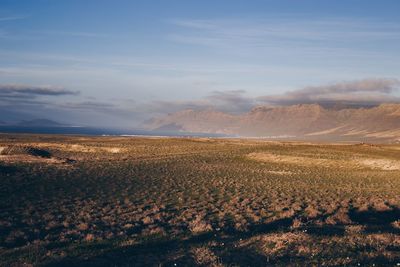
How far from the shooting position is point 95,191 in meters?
31.7

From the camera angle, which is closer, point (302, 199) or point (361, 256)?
point (361, 256)

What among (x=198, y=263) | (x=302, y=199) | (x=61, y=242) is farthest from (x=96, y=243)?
(x=302, y=199)

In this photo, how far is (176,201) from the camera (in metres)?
28.5

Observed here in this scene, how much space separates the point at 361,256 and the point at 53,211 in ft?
55.0

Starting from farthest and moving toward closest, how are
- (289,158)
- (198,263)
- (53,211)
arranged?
(289,158)
(53,211)
(198,263)

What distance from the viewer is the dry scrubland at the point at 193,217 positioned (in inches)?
609

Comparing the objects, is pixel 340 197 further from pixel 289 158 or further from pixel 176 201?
pixel 289 158

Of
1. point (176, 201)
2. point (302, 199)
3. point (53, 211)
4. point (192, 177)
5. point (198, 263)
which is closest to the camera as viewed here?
point (198, 263)

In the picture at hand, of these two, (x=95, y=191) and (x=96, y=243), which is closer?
(x=96, y=243)

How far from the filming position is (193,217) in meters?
22.8

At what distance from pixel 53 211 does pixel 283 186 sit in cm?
2107

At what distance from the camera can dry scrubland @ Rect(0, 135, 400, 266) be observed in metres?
15.5

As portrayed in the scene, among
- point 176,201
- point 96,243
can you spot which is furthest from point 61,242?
point 176,201

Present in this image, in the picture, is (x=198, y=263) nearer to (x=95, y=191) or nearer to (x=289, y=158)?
(x=95, y=191)
